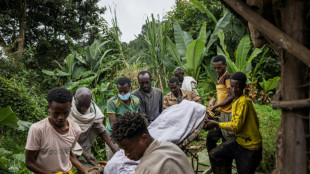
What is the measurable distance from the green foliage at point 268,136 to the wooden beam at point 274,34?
143 inches

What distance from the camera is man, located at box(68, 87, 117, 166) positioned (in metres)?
3.11

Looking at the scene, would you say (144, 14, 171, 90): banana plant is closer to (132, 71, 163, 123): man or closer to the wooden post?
(132, 71, 163, 123): man

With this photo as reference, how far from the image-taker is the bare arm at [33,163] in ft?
7.12

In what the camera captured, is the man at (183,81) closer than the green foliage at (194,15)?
Yes

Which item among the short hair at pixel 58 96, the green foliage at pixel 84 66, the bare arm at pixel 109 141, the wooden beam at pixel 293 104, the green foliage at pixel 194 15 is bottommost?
the bare arm at pixel 109 141

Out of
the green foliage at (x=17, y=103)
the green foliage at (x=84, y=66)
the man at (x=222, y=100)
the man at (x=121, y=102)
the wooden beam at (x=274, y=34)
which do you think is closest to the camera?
the wooden beam at (x=274, y=34)

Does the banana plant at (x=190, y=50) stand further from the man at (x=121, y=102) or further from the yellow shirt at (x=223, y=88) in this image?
the man at (x=121, y=102)

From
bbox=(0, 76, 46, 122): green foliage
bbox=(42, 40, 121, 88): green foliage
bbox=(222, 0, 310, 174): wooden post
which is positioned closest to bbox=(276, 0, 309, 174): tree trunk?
bbox=(222, 0, 310, 174): wooden post

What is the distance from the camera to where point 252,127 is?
2990 mm

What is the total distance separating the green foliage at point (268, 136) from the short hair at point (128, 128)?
3.72 meters

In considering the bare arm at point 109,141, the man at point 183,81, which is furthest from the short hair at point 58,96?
the man at point 183,81

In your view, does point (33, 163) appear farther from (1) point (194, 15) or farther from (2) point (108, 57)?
(1) point (194, 15)

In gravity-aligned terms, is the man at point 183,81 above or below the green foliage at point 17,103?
above

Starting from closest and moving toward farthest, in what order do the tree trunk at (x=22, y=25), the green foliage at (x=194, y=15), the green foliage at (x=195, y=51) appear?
the green foliage at (x=195, y=51), the green foliage at (x=194, y=15), the tree trunk at (x=22, y=25)
